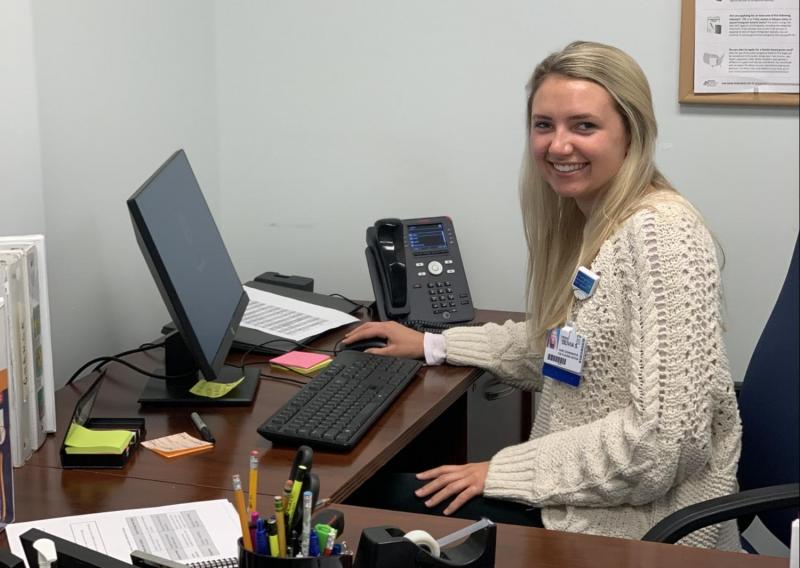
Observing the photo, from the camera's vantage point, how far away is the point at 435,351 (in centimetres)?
221

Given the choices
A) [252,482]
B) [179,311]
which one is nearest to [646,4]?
[179,311]

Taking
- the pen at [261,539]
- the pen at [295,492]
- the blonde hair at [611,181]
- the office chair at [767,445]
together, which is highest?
the blonde hair at [611,181]

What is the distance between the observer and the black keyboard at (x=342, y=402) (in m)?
1.72

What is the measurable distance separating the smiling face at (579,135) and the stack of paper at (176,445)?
0.80 m

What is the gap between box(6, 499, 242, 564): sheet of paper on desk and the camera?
1322 millimetres

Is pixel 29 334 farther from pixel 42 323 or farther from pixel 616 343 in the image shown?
pixel 616 343

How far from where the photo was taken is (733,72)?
252 cm

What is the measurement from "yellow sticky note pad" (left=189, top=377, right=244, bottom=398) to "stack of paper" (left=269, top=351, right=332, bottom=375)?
0.15 m

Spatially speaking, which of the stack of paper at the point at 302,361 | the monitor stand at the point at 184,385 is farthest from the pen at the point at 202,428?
the stack of paper at the point at 302,361

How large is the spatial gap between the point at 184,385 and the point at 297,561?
991 millimetres

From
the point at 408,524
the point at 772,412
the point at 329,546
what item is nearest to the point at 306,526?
the point at 329,546

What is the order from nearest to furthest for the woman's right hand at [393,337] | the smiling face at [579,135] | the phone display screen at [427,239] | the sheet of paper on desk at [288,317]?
the smiling face at [579,135]
the woman's right hand at [393,337]
the sheet of paper on desk at [288,317]
the phone display screen at [427,239]

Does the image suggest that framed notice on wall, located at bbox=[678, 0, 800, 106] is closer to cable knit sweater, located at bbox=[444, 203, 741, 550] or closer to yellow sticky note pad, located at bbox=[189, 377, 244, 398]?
cable knit sweater, located at bbox=[444, 203, 741, 550]

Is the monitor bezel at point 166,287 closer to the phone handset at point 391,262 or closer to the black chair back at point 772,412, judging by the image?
the phone handset at point 391,262
